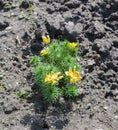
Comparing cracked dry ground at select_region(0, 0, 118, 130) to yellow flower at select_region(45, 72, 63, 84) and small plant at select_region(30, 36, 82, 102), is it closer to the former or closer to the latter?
small plant at select_region(30, 36, 82, 102)

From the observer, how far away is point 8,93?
14.3 feet

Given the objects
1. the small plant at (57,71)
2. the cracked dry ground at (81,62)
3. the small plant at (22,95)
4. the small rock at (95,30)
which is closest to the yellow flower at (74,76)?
the small plant at (57,71)

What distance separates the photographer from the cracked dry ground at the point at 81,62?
4098 millimetres

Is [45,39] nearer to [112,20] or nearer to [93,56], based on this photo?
[93,56]

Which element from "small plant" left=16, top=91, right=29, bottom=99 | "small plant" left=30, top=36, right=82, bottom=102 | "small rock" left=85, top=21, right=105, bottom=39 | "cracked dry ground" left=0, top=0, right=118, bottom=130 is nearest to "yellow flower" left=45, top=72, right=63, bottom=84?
"small plant" left=30, top=36, right=82, bottom=102

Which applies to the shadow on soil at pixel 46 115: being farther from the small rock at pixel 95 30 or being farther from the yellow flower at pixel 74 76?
the small rock at pixel 95 30

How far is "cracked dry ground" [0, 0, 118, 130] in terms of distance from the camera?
4.10 meters

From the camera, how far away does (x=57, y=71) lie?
13.9ft

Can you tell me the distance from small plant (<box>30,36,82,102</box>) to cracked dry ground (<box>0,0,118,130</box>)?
0.43 ft

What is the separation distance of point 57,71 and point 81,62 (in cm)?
46

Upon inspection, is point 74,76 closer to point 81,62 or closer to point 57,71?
point 57,71

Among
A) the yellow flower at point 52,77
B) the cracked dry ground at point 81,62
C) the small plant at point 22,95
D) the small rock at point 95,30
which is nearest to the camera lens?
the yellow flower at point 52,77

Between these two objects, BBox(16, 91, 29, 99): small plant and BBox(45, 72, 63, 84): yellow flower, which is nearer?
BBox(45, 72, 63, 84): yellow flower

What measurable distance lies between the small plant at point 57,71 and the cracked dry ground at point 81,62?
132 mm
